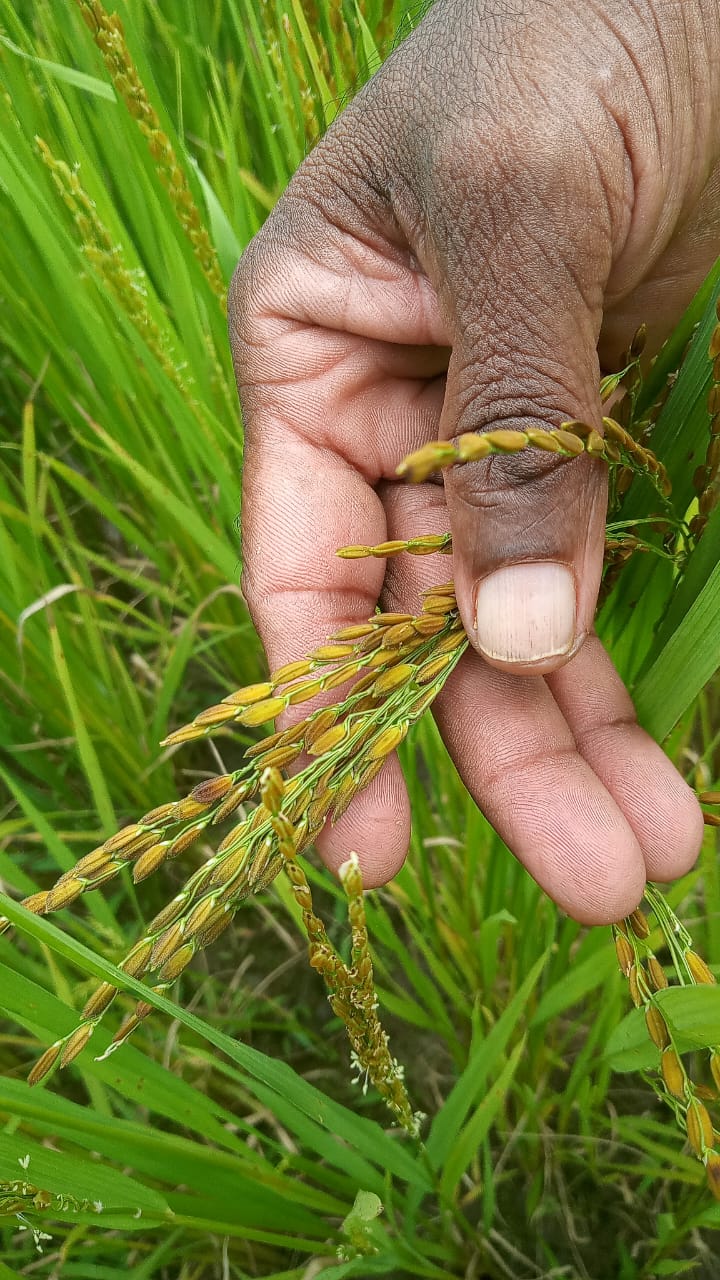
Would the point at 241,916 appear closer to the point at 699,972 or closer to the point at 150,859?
the point at 150,859

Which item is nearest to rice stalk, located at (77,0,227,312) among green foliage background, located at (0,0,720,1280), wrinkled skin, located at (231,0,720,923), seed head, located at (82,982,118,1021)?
green foliage background, located at (0,0,720,1280)

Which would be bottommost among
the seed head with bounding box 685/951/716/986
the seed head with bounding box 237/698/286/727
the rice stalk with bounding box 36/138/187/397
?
the seed head with bounding box 685/951/716/986

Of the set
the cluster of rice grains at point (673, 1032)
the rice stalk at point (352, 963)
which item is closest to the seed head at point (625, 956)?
the cluster of rice grains at point (673, 1032)

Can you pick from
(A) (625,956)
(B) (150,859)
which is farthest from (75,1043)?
(A) (625,956)

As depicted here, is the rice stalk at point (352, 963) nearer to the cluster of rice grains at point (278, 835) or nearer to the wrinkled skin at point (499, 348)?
the cluster of rice grains at point (278, 835)

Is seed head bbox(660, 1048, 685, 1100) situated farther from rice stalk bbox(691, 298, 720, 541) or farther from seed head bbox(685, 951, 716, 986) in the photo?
rice stalk bbox(691, 298, 720, 541)

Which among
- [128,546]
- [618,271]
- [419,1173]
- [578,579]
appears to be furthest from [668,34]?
[128,546]
